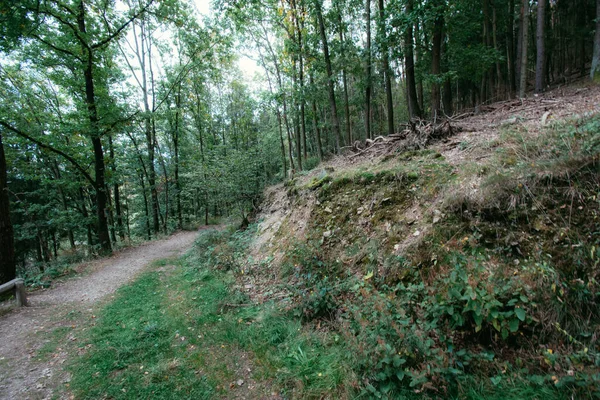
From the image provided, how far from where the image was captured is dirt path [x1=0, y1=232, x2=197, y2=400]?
312cm

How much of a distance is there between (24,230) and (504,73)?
29544mm

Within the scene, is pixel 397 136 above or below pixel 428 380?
above

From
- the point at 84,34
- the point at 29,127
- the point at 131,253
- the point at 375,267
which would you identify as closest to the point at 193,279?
the point at 375,267

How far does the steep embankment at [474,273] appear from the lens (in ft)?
6.89

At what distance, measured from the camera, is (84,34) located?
8680mm

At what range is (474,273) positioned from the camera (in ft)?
8.68

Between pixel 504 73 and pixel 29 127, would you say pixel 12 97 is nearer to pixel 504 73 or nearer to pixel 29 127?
pixel 29 127

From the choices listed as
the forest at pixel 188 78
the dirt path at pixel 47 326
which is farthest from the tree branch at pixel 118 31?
the dirt path at pixel 47 326

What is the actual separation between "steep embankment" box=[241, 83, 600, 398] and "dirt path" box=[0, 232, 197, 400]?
3031 mm

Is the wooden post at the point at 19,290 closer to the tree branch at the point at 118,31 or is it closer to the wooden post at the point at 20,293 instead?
the wooden post at the point at 20,293

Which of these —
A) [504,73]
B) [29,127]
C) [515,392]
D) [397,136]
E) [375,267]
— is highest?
[504,73]

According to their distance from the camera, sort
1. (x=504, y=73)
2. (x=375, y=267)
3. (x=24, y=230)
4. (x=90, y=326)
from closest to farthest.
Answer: (x=375, y=267) → (x=90, y=326) → (x=24, y=230) → (x=504, y=73)

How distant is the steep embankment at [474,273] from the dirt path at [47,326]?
3031 millimetres

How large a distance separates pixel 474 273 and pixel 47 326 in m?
7.04
